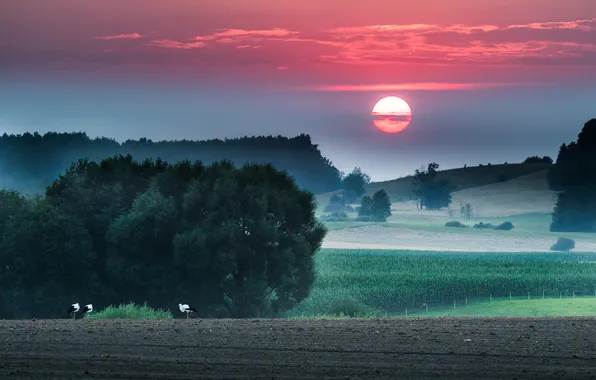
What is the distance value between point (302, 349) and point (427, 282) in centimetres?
6507

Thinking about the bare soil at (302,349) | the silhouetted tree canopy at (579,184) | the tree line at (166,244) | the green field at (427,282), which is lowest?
the green field at (427,282)

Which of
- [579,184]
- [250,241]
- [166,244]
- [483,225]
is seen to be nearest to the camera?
[166,244]

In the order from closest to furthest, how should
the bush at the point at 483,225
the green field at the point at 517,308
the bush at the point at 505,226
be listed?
1. the green field at the point at 517,308
2. the bush at the point at 483,225
3. the bush at the point at 505,226

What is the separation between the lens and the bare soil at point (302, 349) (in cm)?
2064

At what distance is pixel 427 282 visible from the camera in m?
87.9

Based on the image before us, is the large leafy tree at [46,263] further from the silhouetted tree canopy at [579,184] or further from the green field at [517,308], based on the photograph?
the silhouetted tree canopy at [579,184]

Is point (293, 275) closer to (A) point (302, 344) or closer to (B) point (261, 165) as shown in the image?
(B) point (261, 165)

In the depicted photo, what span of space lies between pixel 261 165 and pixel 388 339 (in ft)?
128

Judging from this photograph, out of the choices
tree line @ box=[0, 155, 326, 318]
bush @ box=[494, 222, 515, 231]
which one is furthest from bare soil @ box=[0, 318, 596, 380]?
bush @ box=[494, 222, 515, 231]

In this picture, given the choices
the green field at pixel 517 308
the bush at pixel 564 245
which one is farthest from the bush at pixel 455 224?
the green field at pixel 517 308

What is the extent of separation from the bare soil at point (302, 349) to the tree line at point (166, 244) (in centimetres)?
2633

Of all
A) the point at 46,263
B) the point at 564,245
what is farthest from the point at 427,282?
the point at 564,245

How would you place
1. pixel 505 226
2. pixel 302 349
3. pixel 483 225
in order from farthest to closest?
pixel 483 225, pixel 505 226, pixel 302 349

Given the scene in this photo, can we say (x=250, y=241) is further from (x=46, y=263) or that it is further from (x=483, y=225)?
(x=483, y=225)
